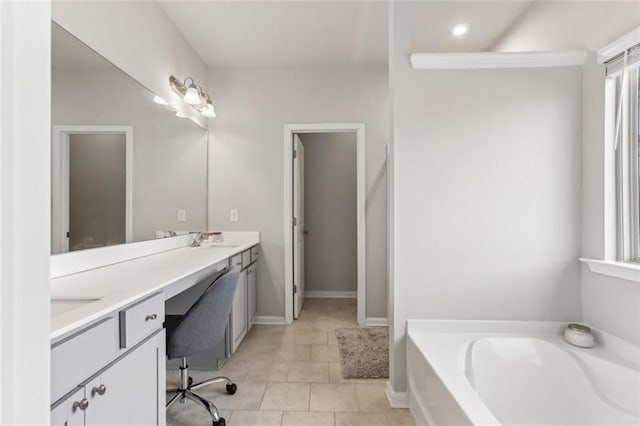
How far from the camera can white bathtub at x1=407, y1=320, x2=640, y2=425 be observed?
1.41 metres

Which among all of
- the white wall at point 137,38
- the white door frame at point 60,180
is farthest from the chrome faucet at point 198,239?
the white door frame at point 60,180

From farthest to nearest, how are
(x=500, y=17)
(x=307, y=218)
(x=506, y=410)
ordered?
(x=307, y=218)
(x=500, y=17)
(x=506, y=410)

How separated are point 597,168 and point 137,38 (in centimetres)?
284

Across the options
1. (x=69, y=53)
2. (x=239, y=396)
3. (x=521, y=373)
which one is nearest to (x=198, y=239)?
(x=239, y=396)

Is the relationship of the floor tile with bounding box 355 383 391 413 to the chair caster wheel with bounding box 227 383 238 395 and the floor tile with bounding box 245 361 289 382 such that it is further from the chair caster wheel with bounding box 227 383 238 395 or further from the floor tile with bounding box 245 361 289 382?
the chair caster wheel with bounding box 227 383 238 395

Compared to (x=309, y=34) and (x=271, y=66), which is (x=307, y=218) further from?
(x=309, y=34)

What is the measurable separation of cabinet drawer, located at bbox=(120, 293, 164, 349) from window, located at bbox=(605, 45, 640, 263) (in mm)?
2237

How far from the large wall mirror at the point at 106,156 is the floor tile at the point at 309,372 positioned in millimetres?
1383

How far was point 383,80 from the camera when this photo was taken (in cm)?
327

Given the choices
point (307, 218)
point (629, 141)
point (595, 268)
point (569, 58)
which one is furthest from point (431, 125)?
point (307, 218)

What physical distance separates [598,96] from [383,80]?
1893 millimetres

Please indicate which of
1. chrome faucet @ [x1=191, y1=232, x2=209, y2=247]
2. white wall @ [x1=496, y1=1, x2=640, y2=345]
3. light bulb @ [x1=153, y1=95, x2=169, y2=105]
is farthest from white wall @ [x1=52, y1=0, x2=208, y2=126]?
white wall @ [x1=496, y1=1, x2=640, y2=345]

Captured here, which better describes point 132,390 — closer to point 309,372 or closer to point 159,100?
point 309,372

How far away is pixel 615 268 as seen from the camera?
1.58 metres
